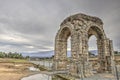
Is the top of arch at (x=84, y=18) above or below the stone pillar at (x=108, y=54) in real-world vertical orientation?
above

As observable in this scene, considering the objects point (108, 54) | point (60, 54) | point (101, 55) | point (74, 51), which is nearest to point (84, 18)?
point (74, 51)

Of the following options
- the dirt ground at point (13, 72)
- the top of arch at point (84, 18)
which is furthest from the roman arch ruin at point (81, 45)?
the dirt ground at point (13, 72)

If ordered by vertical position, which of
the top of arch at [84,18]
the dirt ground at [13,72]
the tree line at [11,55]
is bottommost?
the dirt ground at [13,72]

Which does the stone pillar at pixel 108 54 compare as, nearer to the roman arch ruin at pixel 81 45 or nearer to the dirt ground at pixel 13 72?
the roman arch ruin at pixel 81 45

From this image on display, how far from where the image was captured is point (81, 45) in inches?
435

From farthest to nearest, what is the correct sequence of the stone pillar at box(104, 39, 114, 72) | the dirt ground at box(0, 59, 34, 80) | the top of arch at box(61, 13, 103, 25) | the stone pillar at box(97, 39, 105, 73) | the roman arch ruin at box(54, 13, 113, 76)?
1. the stone pillar at box(97, 39, 105, 73)
2. the stone pillar at box(104, 39, 114, 72)
3. the top of arch at box(61, 13, 103, 25)
4. the dirt ground at box(0, 59, 34, 80)
5. the roman arch ruin at box(54, 13, 113, 76)

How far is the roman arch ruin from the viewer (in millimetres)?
10820

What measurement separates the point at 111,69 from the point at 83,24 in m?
5.71

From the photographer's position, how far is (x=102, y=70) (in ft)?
42.3

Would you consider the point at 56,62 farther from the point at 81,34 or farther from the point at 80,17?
the point at 80,17

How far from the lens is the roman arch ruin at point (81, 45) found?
1082 centimetres

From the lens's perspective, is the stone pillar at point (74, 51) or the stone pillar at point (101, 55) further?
the stone pillar at point (101, 55)

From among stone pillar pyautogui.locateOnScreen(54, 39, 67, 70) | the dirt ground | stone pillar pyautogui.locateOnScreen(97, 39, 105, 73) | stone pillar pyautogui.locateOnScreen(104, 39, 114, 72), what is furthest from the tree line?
stone pillar pyautogui.locateOnScreen(104, 39, 114, 72)

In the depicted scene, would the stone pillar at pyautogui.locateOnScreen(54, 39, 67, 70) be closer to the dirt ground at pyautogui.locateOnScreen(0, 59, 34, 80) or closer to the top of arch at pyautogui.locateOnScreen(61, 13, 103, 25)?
the top of arch at pyautogui.locateOnScreen(61, 13, 103, 25)
